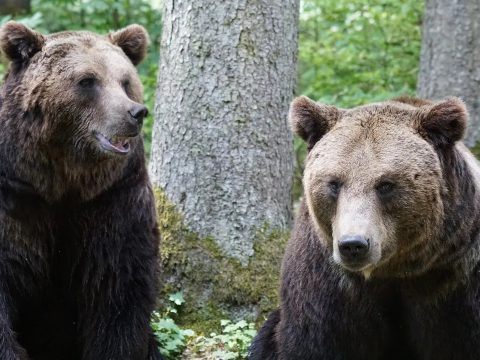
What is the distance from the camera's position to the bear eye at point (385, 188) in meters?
4.77

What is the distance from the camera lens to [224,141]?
684cm

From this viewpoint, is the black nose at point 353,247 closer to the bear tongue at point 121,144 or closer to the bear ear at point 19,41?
the bear tongue at point 121,144

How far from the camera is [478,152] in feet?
33.9

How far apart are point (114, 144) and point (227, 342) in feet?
6.26

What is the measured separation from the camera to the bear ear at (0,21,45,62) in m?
5.54

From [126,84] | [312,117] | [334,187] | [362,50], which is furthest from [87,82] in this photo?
[362,50]

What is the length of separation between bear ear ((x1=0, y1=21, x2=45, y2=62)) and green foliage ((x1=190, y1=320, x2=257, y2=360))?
2.48 metres

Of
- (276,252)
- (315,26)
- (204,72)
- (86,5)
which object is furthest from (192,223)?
(315,26)

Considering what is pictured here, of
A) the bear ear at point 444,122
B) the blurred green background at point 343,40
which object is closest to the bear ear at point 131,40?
the bear ear at point 444,122

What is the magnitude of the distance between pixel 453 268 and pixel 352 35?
24.3 feet

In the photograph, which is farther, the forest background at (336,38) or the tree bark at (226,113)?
the forest background at (336,38)

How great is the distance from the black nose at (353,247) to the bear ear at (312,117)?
866mm

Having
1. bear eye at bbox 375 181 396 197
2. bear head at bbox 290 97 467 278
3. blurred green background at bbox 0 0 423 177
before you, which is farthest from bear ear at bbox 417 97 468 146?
blurred green background at bbox 0 0 423 177

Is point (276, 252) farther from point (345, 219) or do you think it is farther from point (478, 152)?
point (478, 152)
